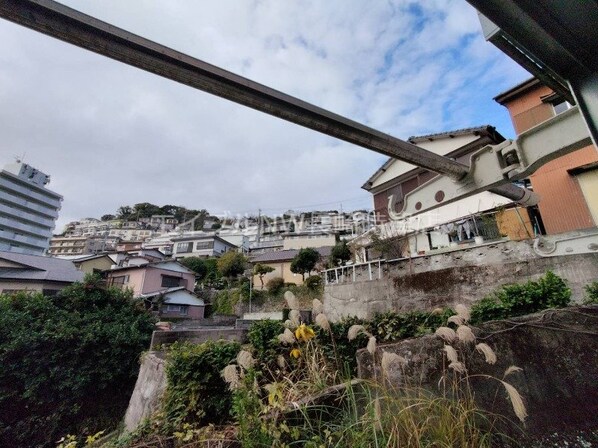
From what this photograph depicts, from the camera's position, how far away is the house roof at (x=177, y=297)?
66.6 ft

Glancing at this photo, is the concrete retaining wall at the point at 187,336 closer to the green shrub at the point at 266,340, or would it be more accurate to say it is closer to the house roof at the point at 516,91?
the green shrub at the point at 266,340

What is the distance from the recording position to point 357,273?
11820mm

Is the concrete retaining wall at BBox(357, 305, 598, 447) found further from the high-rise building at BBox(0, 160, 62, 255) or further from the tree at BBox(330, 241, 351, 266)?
the high-rise building at BBox(0, 160, 62, 255)

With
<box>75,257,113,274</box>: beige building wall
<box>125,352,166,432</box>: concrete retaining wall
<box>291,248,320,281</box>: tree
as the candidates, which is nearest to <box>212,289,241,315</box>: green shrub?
<box>291,248,320,281</box>: tree

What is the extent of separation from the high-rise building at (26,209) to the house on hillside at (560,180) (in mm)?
57984

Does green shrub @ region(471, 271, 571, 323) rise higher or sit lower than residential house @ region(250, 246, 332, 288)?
lower

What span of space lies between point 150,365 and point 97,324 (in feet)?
11.6

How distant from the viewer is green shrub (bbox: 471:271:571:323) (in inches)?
205

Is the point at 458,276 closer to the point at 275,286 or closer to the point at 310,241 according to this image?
the point at 275,286

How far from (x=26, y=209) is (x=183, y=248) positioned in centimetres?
2602

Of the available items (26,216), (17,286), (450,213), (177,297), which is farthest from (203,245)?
(450,213)

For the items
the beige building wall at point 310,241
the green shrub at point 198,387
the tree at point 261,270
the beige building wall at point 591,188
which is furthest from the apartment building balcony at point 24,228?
the beige building wall at point 591,188

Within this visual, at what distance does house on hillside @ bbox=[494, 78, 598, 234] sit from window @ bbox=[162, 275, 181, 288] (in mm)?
25182

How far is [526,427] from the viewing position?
8.01 feet
